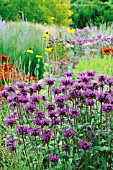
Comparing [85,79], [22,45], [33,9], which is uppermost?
[85,79]

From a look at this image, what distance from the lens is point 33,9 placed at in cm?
1490

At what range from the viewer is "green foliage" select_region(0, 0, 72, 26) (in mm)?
14750

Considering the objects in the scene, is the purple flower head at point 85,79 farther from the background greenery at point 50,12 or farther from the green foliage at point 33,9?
the green foliage at point 33,9

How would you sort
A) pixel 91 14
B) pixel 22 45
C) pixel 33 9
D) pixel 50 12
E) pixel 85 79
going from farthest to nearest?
pixel 91 14 < pixel 50 12 < pixel 33 9 < pixel 22 45 < pixel 85 79

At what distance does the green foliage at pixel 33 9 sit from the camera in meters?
14.8

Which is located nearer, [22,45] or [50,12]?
[22,45]

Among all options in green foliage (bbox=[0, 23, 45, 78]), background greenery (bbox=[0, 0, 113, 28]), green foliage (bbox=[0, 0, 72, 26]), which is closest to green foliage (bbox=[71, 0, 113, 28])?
background greenery (bbox=[0, 0, 113, 28])

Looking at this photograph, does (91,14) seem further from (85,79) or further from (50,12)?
(85,79)

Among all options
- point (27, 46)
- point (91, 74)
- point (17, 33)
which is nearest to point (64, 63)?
point (27, 46)

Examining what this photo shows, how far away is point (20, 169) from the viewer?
3.36 meters

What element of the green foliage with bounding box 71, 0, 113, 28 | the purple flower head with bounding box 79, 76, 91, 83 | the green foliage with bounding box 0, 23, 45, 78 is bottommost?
the green foliage with bounding box 71, 0, 113, 28

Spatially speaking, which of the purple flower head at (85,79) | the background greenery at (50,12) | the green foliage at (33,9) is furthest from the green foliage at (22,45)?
the green foliage at (33,9)

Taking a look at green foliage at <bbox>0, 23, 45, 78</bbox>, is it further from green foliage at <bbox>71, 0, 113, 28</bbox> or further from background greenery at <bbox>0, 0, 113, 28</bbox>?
green foliage at <bbox>71, 0, 113, 28</bbox>

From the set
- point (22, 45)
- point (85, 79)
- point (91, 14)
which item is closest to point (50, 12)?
point (91, 14)
